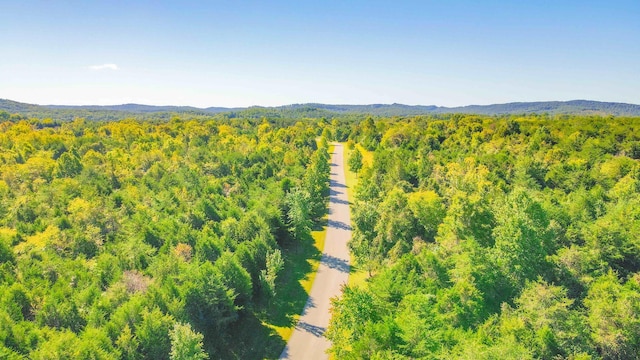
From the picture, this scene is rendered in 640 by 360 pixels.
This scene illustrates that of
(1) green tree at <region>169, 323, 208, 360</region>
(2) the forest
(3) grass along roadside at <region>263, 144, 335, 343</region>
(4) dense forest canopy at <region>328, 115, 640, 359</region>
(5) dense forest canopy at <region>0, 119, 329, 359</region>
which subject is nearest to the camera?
(1) green tree at <region>169, 323, 208, 360</region>

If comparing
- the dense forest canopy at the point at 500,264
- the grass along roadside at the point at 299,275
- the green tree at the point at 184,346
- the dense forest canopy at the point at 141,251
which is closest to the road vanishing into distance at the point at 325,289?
the grass along roadside at the point at 299,275

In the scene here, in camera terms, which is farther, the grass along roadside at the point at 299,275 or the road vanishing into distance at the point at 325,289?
the grass along roadside at the point at 299,275

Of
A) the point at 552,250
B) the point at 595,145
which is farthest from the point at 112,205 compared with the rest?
the point at 595,145

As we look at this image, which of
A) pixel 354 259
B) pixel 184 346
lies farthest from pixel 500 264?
pixel 184 346

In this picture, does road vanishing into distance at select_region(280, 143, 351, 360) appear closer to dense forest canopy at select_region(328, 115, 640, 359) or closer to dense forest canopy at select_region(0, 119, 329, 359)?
dense forest canopy at select_region(328, 115, 640, 359)

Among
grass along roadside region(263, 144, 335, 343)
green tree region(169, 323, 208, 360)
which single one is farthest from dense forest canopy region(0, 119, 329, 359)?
grass along roadside region(263, 144, 335, 343)

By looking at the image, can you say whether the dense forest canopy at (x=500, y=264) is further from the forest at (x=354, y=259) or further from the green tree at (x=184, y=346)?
the green tree at (x=184, y=346)
